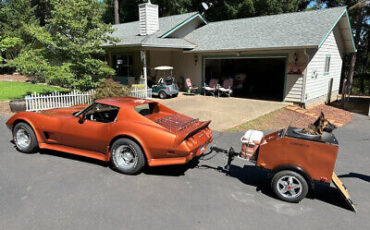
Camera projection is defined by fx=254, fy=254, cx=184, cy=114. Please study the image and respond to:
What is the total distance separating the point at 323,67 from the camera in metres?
14.3

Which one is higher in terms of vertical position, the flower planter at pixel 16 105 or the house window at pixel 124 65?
the house window at pixel 124 65

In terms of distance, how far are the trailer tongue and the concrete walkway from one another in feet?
14.9

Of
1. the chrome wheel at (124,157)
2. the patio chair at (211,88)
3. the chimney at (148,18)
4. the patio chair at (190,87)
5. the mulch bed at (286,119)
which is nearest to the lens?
the chrome wheel at (124,157)

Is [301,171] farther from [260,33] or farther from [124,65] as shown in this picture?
[124,65]

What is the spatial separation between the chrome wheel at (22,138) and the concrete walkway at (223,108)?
214 inches

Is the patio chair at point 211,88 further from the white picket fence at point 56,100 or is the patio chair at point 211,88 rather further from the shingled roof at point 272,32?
the white picket fence at point 56,100

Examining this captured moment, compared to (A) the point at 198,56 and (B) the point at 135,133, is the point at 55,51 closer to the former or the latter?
(A) the point at 198,56

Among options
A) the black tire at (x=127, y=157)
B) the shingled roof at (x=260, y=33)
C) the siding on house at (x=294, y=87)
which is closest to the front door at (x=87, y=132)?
the black tire at (x=127, y=157)

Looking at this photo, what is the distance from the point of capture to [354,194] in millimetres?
4402

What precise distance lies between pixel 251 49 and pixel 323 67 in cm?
451

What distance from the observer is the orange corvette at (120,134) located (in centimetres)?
457

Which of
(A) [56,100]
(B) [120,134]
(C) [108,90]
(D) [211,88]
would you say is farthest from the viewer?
(D) [211,88]

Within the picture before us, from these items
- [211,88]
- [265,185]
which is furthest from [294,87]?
[265,185]

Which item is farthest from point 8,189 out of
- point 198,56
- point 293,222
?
point 198,56
